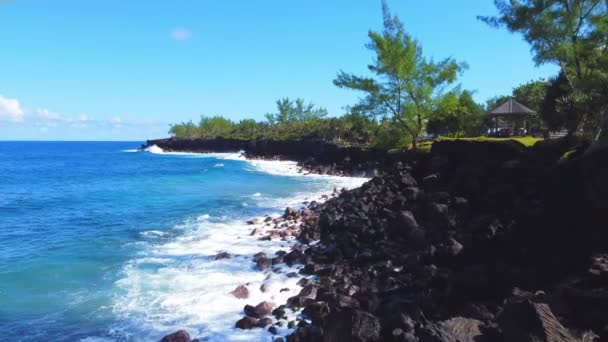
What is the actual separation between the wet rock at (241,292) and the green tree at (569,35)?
1599 cm

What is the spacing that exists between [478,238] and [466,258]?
1169 mm

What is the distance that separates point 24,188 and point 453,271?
40438mm

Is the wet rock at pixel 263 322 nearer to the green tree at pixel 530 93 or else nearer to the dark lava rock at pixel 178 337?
the dark lava rock at pixel 178 337

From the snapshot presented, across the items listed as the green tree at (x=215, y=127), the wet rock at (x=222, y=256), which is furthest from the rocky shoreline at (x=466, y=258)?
the green tree at (x=215, y=127)

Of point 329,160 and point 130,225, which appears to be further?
point 329,160

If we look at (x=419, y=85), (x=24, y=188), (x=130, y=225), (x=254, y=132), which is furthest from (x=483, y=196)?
(x=254, y=132)

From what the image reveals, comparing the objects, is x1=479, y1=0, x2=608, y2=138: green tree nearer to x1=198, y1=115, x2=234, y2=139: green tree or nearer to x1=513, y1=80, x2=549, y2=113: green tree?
x1=513, y1=80, x2=549, y2=113: green tree

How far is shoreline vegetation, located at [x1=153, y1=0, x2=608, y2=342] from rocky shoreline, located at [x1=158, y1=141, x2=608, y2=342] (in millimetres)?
35

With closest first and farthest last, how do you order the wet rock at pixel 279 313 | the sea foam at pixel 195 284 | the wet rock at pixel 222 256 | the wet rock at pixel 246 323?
the wet rock at pixel 246 323 → the sea foam at pixel 195 284 → the wet rock at pixel 279 313 → the wet rock at pixel 222 256

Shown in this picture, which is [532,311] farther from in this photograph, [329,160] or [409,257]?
[329,160]

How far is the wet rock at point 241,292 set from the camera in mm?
11211

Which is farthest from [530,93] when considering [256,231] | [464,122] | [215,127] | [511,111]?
[215,127]

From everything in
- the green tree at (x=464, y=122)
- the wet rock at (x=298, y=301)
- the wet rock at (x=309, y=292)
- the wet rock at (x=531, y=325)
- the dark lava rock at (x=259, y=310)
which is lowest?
the dark lava rock at (x=259, y=310)

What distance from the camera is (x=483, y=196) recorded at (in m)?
16.8
